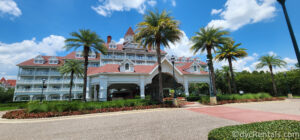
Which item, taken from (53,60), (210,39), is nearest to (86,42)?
(210,39)

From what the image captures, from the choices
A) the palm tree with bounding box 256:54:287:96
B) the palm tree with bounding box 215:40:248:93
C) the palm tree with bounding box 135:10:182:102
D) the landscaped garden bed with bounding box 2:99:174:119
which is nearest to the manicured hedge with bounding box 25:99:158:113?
the landscaped garden bed with bounding box 2:99:174:119

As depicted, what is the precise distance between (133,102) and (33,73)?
4497 cm

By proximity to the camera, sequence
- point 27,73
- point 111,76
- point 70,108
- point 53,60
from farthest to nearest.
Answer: point 53,60 → point 27,73 → point 111,76 → point 70,108

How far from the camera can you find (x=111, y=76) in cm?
2000

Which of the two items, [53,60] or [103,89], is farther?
[53,60]

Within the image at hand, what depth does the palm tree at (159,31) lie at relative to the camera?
1750cm

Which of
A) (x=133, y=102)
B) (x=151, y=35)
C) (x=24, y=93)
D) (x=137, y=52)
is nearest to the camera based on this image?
(x=133, y=102)

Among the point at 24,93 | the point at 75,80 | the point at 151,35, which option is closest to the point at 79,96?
the point at 75,80

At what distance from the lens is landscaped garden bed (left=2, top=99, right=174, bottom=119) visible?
41.2 ft

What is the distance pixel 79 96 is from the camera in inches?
1769

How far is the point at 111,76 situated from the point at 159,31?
33.3 ft

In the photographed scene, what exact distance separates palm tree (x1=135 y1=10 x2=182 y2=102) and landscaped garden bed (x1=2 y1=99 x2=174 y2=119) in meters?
3.51

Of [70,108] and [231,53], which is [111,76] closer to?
[70,108]

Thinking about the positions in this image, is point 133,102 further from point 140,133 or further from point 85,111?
point 140,133
